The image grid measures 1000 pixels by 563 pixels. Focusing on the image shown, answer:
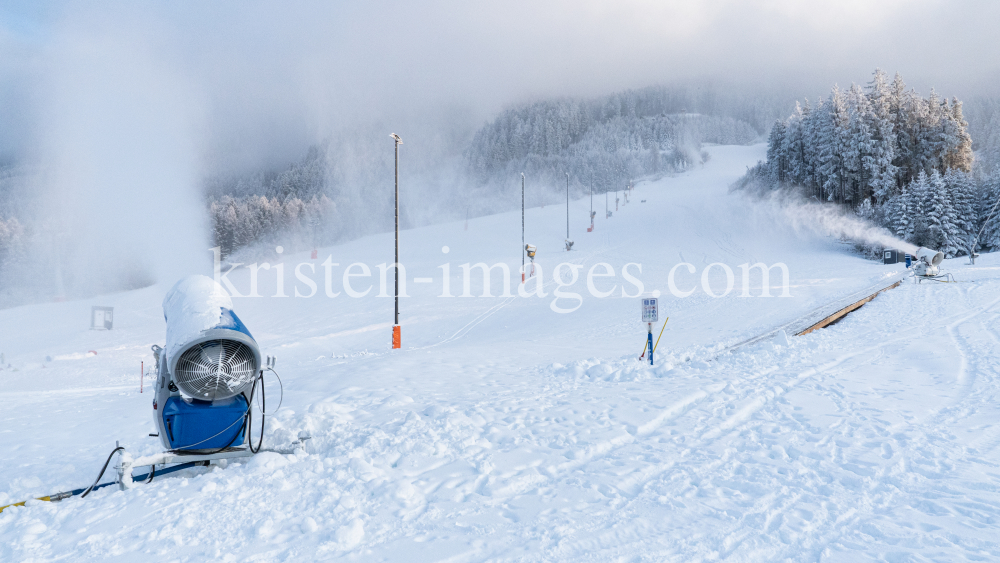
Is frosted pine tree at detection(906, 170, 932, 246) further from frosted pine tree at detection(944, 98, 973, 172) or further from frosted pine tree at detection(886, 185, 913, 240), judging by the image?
frosted pine tree at detection(944, 98, 973, 172)

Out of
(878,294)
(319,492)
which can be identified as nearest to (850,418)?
(319,492)

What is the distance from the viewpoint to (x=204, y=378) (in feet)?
15.9

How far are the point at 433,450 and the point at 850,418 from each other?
5419 mm

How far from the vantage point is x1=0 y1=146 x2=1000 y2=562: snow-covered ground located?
144 inches

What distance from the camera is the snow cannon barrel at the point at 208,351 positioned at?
4730mm

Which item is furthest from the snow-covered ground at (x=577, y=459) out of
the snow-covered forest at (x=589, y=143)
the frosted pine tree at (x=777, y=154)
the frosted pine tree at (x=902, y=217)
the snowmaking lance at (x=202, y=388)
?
the snow-covered forest at (x=589, y=143)

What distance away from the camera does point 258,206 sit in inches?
3265

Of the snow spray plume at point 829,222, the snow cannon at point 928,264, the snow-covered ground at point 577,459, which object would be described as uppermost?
the snow spray plume at point 829,222

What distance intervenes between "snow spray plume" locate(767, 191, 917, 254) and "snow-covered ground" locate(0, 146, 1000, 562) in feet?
96.2

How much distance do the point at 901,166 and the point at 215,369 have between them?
61.3 metres

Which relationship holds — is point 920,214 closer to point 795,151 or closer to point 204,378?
point 795,151

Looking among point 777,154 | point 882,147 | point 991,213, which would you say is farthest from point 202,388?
point 777,154

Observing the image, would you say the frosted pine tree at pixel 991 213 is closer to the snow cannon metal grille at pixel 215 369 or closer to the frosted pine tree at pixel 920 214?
the frosted pine tree at pixel 920 214

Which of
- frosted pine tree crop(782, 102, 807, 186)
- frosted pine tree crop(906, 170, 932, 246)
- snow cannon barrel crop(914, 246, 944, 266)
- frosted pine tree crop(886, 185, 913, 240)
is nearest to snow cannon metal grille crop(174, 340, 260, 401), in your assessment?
snow cannon barrel crop(914, 246, 944, 266)
